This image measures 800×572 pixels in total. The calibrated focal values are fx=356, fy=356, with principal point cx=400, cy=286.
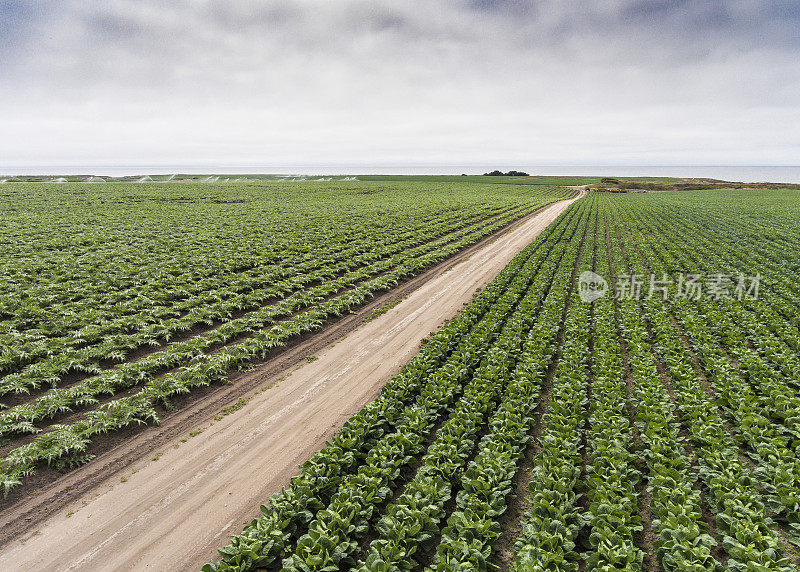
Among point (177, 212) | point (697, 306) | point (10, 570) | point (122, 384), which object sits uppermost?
point (177, 212)

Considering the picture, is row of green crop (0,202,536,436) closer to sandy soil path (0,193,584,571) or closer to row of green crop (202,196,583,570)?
sandy soil path (0,193,584,571)

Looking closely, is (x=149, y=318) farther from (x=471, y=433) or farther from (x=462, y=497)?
(x=462, y=497)

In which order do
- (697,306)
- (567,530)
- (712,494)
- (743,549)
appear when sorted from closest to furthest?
1. (743,549)
2. (567,530)
3. (712,494)
4. (697,306)

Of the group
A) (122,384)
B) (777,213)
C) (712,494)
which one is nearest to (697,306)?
(712,494)

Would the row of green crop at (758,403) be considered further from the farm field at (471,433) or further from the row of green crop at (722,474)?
the row of green crop at (722,474)

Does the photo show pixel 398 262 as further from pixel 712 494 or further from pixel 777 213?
pixel 777 213

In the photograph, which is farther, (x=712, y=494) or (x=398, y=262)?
(x=398, y=262)

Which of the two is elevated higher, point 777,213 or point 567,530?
point 777,213
